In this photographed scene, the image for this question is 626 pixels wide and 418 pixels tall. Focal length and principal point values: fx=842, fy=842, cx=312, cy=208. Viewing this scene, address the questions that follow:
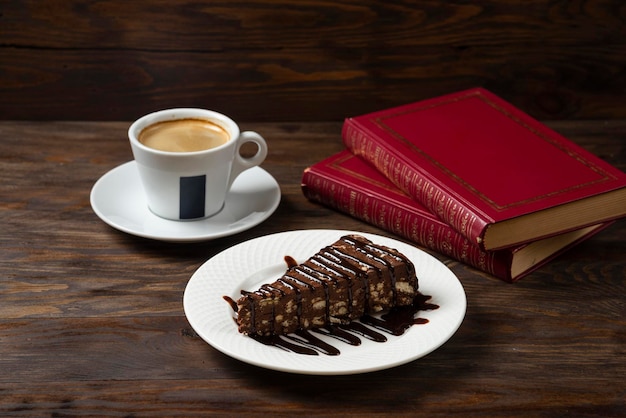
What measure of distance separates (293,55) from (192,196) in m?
0.58

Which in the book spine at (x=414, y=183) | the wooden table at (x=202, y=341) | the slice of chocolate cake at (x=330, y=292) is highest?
the book spine at (x=414, y=183)

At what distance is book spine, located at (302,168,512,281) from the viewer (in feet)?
4.12

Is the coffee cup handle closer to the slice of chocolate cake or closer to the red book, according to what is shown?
the red book

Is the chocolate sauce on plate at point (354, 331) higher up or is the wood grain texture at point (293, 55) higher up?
the wood grain texture at point (293, 55)

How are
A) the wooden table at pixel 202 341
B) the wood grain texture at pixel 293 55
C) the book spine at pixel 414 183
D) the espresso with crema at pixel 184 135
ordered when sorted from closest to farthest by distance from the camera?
1. the wooden table at pixel 202 341
2. the book spine at pixel 414 183
3. the espresso with crema at pixel 184 135
4. the wood grain texture at pixel 293 55

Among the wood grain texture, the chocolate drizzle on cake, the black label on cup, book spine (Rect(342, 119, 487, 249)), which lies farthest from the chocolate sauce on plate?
the wood grain texture

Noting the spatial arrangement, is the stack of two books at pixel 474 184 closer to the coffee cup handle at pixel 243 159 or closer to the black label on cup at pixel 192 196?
the coffee cup handle at pixel 243 159

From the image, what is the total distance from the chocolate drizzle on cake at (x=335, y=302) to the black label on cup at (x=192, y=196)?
0.83ft

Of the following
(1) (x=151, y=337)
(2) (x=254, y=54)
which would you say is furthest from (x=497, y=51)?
(1) (x=151, y=337)

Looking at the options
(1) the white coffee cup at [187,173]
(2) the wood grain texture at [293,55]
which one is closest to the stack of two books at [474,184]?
(1) the white coffee cup at [187,173]

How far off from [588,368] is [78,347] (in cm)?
65

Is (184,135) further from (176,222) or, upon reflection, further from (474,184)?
(474,184)

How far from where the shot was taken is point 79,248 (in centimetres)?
130

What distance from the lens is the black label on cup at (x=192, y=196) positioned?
1.32m
